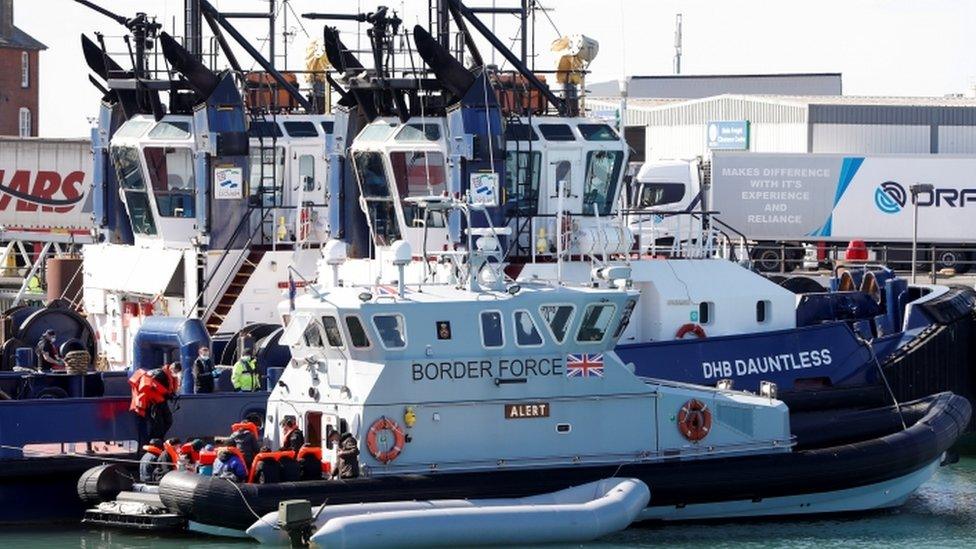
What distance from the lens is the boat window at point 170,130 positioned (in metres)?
24.8

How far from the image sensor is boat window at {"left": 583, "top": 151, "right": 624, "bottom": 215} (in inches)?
922

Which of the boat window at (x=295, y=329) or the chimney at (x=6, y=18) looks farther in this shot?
the chimney at (x=6, y=18)

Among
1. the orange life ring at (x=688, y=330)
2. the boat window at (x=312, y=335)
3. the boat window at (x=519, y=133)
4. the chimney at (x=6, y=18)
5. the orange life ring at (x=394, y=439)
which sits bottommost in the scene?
the orange life ring at (x=394, y=439)

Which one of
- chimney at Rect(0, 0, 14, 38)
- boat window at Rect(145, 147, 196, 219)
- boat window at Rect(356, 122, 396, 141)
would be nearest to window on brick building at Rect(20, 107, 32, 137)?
chimney at Rect(0, 0, 14, 38)

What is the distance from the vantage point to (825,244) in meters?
44.0

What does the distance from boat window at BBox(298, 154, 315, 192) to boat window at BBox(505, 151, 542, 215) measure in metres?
4.76

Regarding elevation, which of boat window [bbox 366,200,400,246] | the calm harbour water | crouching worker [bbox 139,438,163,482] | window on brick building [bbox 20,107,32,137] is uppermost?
window on brick building [bbox 20,107,32,137]

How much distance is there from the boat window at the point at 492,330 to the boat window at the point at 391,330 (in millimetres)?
738

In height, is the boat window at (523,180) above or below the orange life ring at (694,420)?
above

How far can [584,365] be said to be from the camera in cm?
1820

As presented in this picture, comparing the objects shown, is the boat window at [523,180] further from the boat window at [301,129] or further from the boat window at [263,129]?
the boat window at [301,129]

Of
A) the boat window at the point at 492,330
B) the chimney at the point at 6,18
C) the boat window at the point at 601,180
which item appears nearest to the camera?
the boat window at the point at 492,330

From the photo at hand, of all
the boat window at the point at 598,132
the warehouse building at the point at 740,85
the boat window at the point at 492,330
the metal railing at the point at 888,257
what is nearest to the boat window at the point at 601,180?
the boat window at the point at 598,132

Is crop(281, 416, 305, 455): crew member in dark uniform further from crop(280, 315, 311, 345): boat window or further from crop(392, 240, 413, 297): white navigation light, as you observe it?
crop(392, 240, 413, 297): white navigation light
